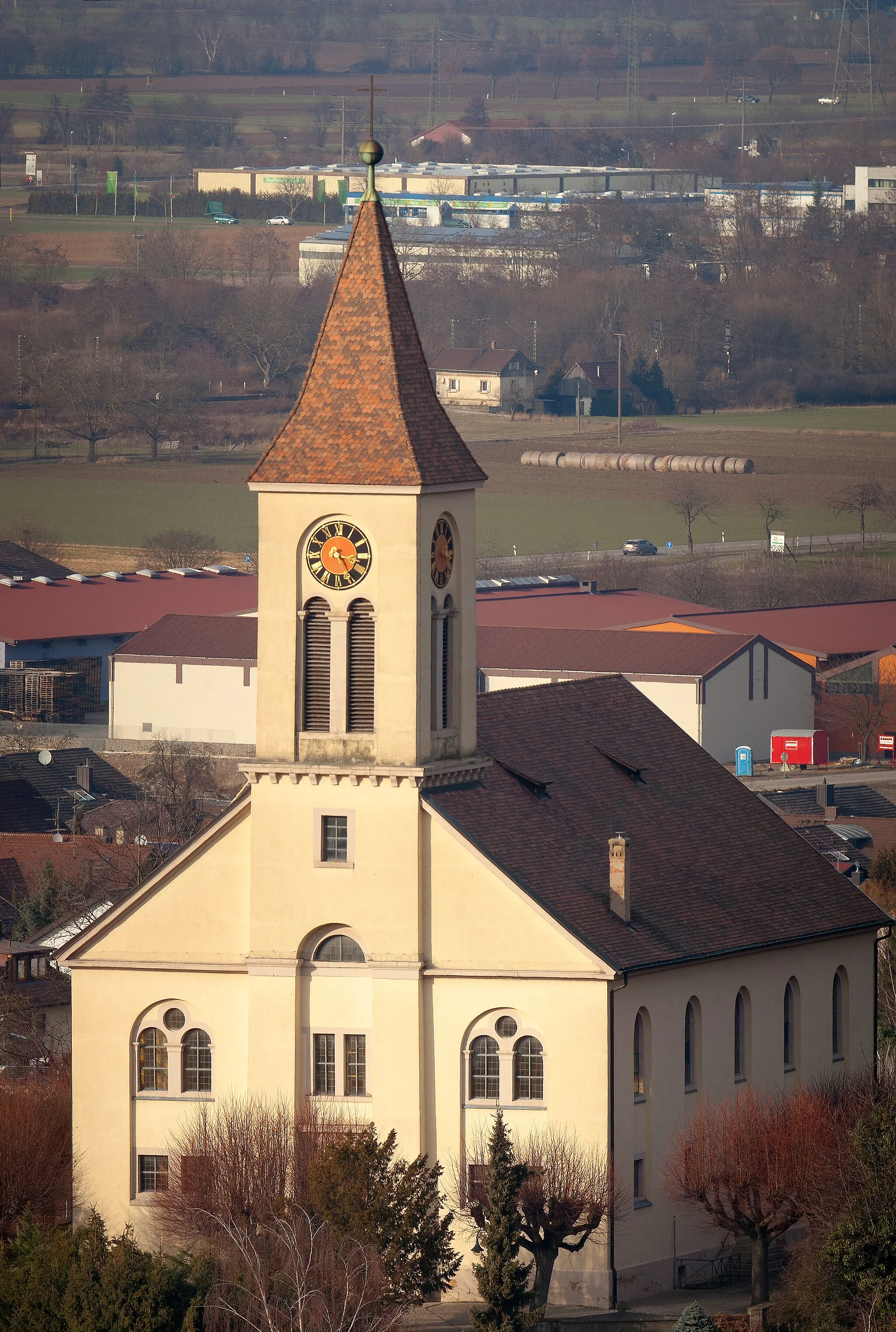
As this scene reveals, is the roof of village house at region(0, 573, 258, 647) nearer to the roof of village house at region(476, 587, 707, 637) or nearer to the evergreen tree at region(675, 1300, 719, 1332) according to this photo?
the roof of village house at region(476, 587, 707, 637)

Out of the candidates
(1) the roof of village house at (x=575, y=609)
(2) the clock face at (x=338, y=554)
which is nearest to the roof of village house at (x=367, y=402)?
(2) the clock face at (x=338, y=554)

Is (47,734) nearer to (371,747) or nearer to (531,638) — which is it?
(531,638)

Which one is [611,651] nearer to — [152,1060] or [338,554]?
[152,1060]

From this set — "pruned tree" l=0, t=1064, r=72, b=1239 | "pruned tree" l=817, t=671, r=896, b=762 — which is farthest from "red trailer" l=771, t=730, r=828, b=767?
"pruned tree" l=0, t=1064, r=72, b=1239

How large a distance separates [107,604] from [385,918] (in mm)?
121353

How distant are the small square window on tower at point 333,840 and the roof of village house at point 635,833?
180 cm

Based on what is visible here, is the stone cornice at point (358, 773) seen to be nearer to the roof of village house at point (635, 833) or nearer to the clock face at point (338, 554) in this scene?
the roof of village house at point (635, 833)

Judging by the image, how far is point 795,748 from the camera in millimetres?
153250

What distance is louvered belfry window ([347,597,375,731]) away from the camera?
68.2 m

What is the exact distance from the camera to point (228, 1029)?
70.0 meters

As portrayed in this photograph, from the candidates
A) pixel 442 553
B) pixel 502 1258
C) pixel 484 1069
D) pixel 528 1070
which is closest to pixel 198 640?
pixel 442 553

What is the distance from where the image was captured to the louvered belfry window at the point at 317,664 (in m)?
68.5

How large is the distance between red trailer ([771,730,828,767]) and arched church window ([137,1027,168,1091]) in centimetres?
8481

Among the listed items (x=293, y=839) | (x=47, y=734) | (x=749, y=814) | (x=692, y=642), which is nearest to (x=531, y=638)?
(x=692, y=642)
